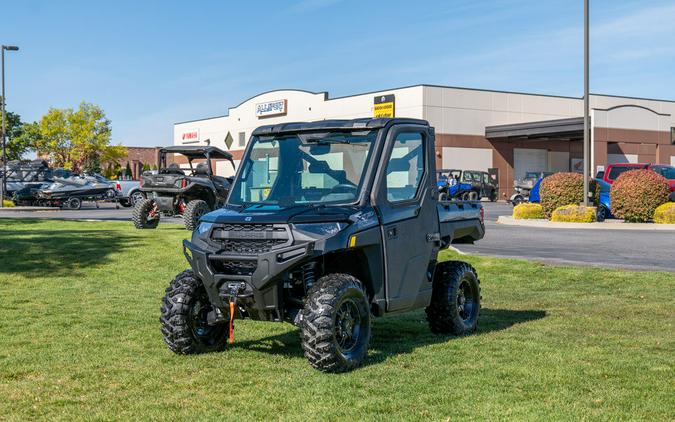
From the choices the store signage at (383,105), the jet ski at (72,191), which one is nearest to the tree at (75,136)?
the store signage at (383,105)

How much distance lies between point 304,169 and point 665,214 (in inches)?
842

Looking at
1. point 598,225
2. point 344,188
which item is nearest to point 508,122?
point 598,225

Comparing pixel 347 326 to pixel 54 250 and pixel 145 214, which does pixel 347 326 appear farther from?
pixel 145 214

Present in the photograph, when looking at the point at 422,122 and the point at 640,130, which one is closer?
the point at 422,122

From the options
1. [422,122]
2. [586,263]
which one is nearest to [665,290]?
[586,263]

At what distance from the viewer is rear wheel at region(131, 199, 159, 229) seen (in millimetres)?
22031

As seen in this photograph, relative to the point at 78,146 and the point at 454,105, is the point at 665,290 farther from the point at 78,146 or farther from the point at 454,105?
the point at 78,146

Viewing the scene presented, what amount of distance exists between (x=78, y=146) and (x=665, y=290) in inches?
2858

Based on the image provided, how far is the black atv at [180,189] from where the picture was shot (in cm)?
2164

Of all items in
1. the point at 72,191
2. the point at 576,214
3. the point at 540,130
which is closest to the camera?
the point at 576,214

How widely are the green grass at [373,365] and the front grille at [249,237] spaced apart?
39.5 inches

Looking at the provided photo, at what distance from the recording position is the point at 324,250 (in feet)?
22.4

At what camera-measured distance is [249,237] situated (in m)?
7.06

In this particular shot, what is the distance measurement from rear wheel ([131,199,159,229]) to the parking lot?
323 inches
